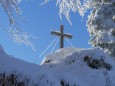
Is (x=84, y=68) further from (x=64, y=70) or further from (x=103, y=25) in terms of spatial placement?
(x=103, y=25)

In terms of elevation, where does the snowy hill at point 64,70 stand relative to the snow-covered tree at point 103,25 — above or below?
below

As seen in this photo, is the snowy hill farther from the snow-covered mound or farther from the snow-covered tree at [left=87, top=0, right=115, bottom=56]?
the snow-covered tree at [left=87, top=0, right=115, bottom=56]

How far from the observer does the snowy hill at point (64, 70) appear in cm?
623

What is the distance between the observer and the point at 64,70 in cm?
705

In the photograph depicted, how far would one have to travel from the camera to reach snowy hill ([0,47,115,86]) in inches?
245

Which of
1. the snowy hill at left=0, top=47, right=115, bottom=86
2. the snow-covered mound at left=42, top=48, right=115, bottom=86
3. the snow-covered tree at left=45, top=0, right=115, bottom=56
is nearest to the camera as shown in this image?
the snowy hill at left=0, top=47, right=115, bottom=86

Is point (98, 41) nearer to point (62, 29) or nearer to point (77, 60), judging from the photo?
point (62, 29)

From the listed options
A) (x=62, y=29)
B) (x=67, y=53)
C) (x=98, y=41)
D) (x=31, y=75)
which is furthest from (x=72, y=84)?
(x=98, y=41)

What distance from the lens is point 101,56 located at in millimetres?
7609

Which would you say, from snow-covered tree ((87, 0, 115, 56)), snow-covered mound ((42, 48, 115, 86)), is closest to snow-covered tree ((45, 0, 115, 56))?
snow-covered tree ((87, 0, 115, 56))

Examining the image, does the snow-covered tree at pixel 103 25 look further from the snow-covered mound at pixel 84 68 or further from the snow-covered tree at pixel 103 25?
the snow-covered mound at pixel 84 68

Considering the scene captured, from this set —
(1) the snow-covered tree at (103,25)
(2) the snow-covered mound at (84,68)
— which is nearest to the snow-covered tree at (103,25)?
(1) the snow-covered tree at (103,25)

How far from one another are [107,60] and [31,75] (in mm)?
2034

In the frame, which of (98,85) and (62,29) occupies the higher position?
(62,29)
